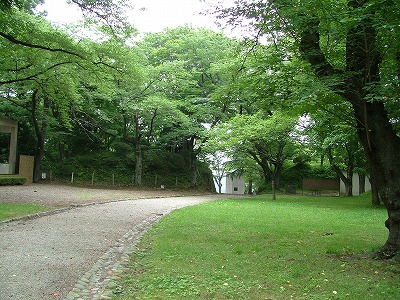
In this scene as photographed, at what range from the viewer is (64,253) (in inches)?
232

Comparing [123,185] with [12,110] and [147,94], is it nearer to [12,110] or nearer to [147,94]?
[147,94]

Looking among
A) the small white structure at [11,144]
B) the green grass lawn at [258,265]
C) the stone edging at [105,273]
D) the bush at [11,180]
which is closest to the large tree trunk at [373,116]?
the green grass lawn at [258,265]

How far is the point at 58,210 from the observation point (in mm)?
10797

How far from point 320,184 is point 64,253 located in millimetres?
25358

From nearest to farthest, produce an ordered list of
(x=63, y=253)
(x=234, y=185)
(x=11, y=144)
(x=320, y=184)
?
(x=63, y=253), (x=11, y=144), (x=320, y=184), (x=234, y=185)

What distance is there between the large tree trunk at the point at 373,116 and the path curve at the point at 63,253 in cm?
445

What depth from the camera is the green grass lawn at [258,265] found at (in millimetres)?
4184

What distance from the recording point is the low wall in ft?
91.9

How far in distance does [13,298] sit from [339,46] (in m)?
6.52

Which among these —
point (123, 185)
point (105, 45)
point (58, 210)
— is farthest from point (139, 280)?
point (123, 185)

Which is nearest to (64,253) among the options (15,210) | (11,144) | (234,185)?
(15,210)

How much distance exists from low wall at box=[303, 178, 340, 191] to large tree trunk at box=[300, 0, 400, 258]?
22.8m

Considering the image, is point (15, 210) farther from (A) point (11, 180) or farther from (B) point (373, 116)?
(A) point (11, 180)

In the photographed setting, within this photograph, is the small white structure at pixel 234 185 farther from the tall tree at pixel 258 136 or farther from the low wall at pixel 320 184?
the tall tree at pixel 258 136
